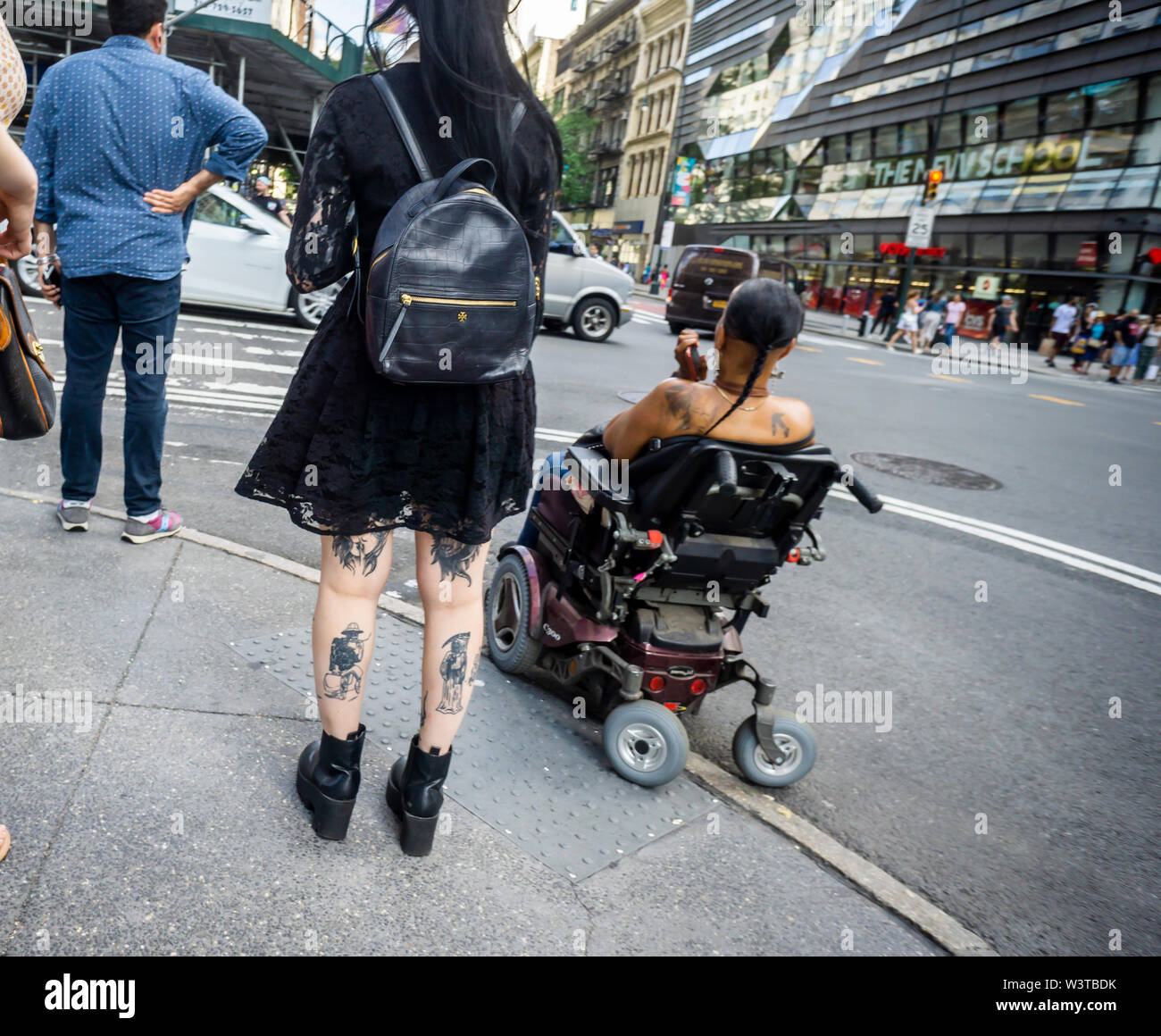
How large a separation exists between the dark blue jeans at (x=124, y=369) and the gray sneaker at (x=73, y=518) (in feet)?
0.16

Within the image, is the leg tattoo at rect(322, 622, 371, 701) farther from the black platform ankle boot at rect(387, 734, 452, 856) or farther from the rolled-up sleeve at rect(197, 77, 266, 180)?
the rolled-up sleeve at rect(197, 77, 266, 180)

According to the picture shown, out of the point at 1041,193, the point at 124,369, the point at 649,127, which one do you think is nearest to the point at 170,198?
the point at 124,369

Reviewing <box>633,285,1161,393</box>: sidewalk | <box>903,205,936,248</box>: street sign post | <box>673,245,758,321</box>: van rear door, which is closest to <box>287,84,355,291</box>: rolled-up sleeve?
<box>673,245,758,321</box>: van rear door

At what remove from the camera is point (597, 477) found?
304 centimetres

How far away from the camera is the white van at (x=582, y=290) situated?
48.1ft

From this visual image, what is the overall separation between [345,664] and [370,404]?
24.8 inches

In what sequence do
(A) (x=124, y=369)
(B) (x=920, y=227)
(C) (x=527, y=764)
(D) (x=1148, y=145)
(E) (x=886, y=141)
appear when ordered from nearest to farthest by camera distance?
1. (C) (x=527, y=764)
2. (A) (x=124, y=369)
3. (D) (x=1148, y=145)
4. (B) (x=920, y=227)
5. (E) (x=886, y=141)

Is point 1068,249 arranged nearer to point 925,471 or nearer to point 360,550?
point 925,471

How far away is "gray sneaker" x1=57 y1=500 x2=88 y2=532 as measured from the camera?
3.96 meters

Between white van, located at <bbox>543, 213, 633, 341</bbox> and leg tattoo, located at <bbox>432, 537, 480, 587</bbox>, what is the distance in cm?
1264

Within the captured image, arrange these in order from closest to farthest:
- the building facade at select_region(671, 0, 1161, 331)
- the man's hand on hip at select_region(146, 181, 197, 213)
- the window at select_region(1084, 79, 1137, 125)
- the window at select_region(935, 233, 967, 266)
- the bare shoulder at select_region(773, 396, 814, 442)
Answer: the bare shoulder at select_region(773, 396, 814, 442) < the man's hand on hip at select_region(146, 181, 197, 213) < the window at select_region(1084, 79, 1137, 125) < the building facade at select_region(671, 0, 1161, 331) < the window at select_region(935, 233, 967, 266)

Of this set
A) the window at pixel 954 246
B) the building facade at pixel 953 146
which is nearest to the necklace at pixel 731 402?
the building facade at pixel 953 146

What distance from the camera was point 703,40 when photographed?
53.9m
